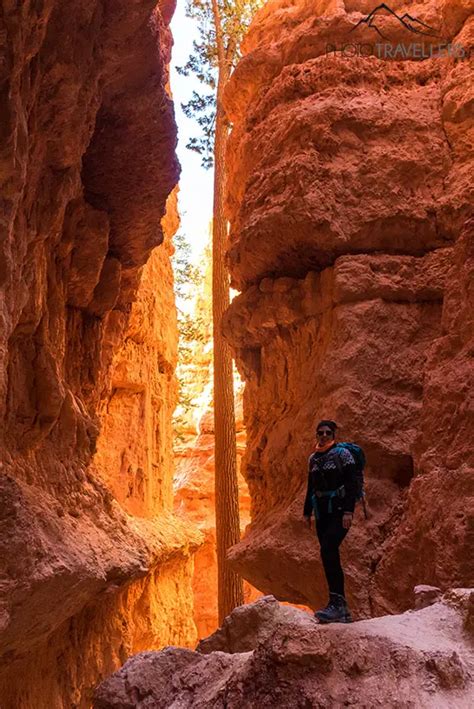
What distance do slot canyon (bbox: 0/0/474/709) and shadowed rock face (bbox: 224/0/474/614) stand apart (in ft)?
0.09

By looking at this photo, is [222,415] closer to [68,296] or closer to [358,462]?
[68,296]

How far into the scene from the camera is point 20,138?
416 centimetres

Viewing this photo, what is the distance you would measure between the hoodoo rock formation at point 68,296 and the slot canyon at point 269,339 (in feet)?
0.08

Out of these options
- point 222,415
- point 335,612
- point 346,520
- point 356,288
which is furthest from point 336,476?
point 222,415

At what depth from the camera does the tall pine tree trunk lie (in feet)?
31.9

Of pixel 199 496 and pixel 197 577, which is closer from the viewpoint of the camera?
pixel 197 577

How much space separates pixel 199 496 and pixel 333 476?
1703 cm

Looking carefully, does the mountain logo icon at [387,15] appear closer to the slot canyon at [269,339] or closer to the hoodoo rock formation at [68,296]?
the slot canyon at [269,339]

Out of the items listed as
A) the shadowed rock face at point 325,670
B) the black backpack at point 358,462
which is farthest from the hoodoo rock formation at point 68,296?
Result: the black backpack at point 358,462

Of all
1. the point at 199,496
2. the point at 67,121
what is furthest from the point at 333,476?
the point at 199,496

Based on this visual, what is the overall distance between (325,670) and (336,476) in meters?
1.19

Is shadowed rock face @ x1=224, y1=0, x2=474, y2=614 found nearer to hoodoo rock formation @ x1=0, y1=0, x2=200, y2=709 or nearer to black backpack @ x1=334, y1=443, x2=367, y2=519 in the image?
black backpack @ x1=334, y1=443, x2=367, y2=519

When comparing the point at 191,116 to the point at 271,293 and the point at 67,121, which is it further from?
the point at 67,121

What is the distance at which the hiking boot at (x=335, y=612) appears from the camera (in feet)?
12.6
